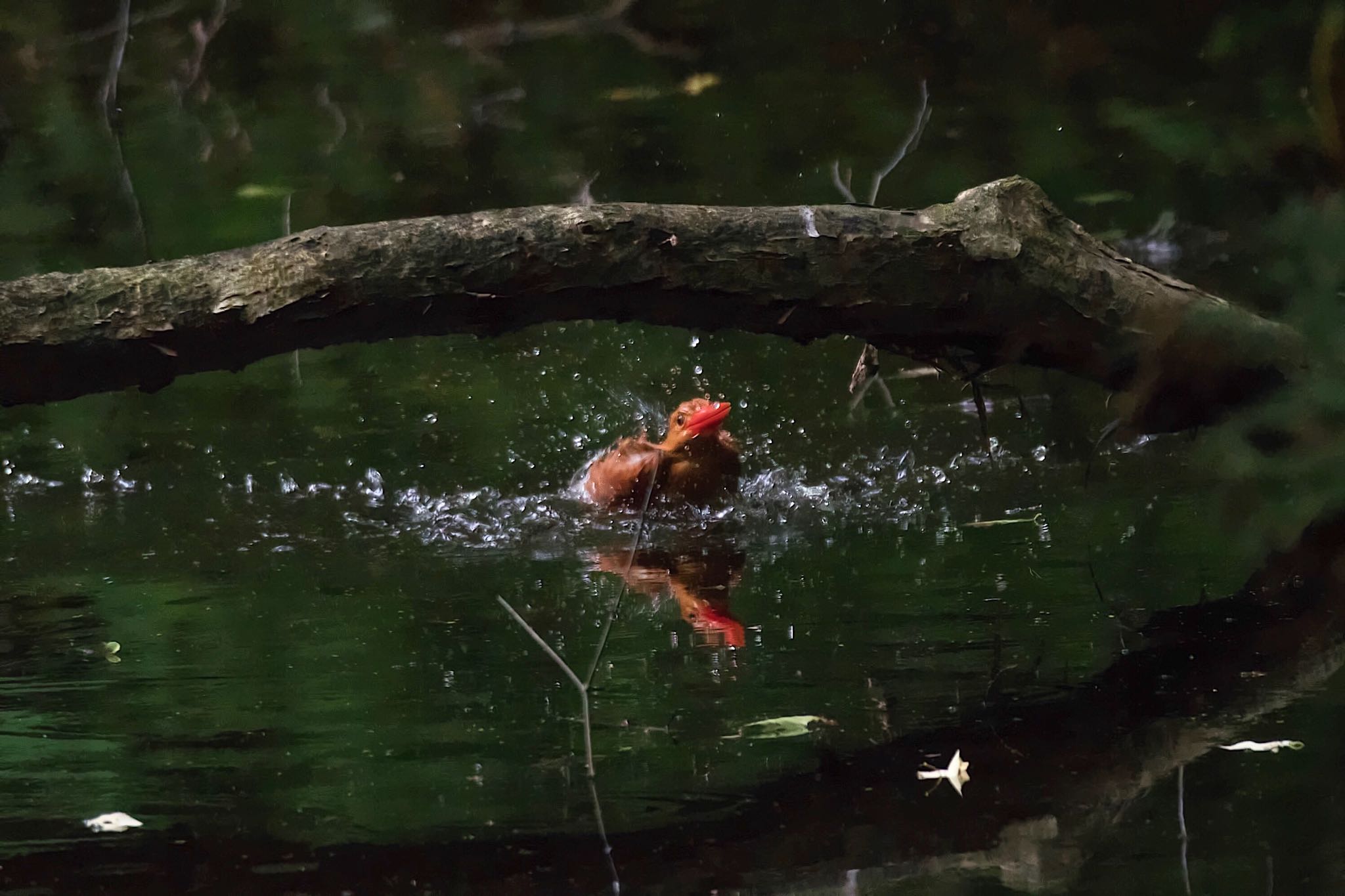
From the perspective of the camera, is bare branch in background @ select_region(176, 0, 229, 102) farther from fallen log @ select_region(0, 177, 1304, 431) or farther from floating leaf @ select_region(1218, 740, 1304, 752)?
floating leaf @ select_region(1218, 740, 1304, 752)

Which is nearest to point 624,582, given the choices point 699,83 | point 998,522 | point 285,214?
point 998,522

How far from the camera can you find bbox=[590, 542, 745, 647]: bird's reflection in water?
3.41 m

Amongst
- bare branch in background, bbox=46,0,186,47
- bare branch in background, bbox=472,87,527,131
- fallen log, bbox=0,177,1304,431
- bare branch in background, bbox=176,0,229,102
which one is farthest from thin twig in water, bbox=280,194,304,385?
fallen log, bbox=0,177,1304,431

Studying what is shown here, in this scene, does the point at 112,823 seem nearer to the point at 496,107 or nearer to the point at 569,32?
the point at 496,107

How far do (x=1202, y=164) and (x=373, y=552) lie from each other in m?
2.95

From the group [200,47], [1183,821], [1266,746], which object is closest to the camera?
[1183,821]

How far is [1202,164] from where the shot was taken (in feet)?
14.1

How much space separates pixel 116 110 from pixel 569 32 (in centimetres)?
282

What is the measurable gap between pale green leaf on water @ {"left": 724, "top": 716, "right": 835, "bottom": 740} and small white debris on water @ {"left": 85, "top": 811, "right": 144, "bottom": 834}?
3.36 feet

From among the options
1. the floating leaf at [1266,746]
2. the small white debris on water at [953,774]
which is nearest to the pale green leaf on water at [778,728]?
the small white debris on water at [953,774]

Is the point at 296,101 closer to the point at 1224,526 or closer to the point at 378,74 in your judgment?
the point at 378,74

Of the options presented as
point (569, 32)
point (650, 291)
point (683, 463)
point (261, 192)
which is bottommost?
point (683, 463)


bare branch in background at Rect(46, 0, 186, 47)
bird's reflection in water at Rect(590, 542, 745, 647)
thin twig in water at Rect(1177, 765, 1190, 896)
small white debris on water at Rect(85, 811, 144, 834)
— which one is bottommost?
thin twig in water at Rect(1177, 765, 1190, 896)

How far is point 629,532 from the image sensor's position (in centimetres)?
501
